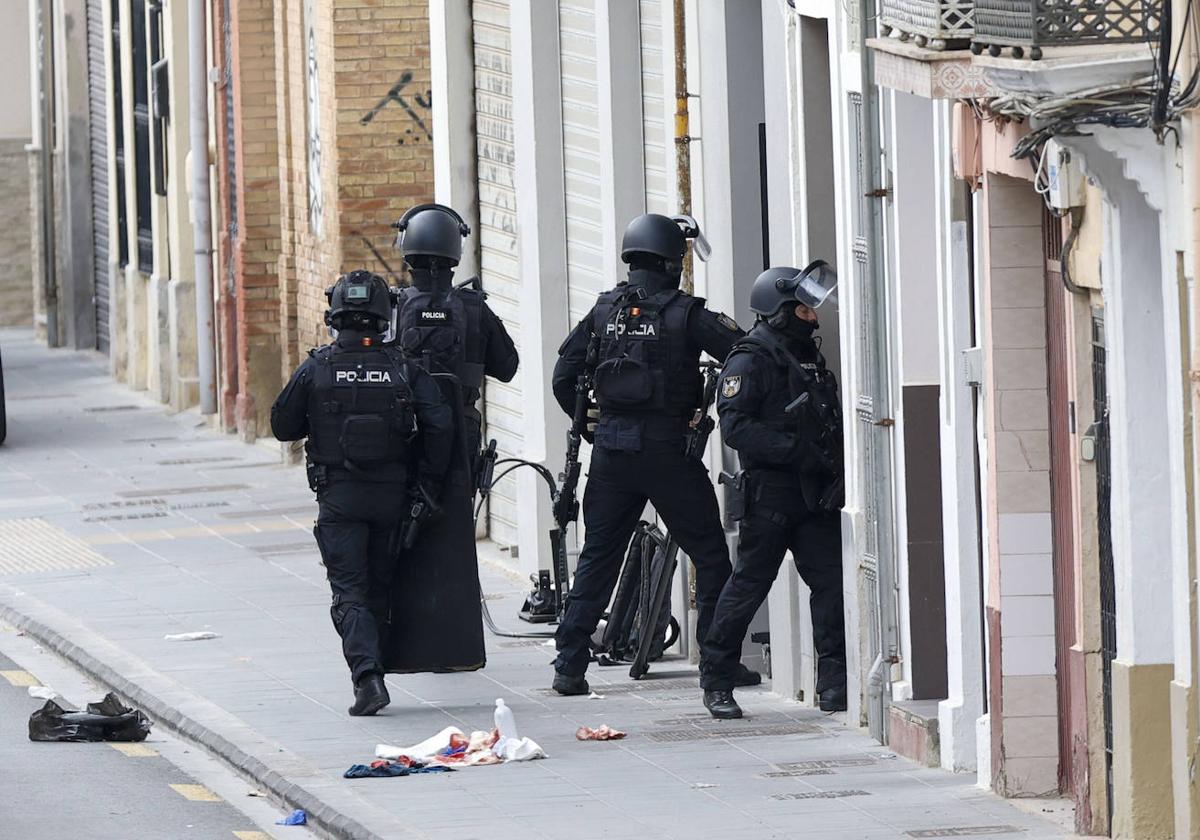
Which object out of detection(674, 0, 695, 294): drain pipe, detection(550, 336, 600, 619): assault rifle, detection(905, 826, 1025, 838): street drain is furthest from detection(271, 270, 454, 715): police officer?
detection(905, 826, 1025, 838): street drain

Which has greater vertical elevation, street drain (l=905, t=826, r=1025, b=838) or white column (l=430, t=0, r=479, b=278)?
white column (l=430, t=0, r=479, b=278)

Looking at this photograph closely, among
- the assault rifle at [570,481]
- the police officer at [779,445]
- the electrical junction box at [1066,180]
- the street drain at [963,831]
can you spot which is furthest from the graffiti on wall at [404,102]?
the street drain at [963,831]

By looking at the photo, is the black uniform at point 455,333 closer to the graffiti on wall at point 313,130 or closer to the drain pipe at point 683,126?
the drain pipe at point 683,126

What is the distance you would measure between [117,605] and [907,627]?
21.6ft

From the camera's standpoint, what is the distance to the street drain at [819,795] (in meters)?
11.4

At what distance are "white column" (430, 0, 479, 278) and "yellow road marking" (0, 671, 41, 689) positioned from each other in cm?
501

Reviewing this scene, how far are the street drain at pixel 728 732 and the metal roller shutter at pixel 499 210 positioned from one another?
5889 mm

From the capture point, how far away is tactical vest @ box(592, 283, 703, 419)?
13.4m

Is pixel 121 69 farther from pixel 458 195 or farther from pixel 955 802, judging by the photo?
pixel 955 802

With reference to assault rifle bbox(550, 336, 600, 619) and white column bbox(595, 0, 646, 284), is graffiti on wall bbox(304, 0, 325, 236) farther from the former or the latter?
assault rifle bbox(550, 336, 600, 619)

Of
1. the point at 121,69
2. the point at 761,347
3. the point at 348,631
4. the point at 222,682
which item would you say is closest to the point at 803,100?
the point at 761,347

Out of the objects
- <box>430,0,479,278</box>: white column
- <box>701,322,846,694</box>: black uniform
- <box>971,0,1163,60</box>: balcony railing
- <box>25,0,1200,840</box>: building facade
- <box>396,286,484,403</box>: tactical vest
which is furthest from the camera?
<box>430,0,479,278</box>: white column

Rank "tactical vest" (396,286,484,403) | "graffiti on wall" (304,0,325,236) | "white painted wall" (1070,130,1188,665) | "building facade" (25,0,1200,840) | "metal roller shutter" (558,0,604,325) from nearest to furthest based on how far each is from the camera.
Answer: "building facade" (25,0,1200,840)
"white painted wall" (1070,130,1188,665)
"tactical vest" (396,286,484,403)
"metal roller shutter" (558,0,604,325)
"graffiti on wall" (304,0,325,236)

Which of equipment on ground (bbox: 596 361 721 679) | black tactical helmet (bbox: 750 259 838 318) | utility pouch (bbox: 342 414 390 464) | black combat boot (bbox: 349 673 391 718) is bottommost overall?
black combat boot (bbox: 349 673 391 718)
